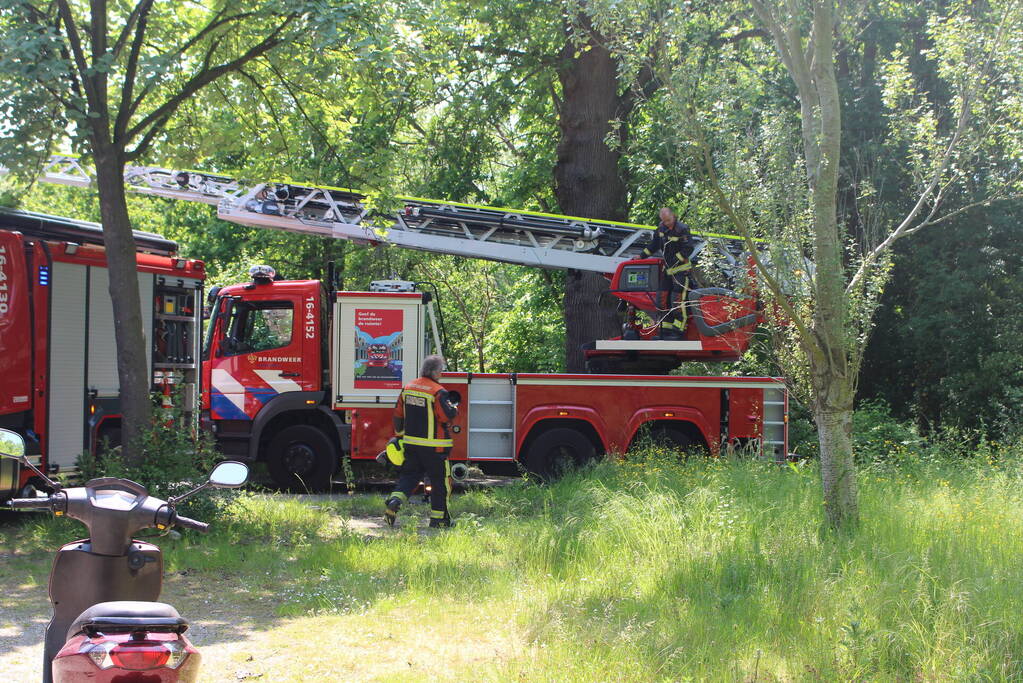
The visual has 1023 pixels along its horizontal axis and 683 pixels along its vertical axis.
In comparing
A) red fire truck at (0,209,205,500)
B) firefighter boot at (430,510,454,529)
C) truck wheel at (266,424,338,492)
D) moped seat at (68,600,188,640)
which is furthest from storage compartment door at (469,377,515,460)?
moped seat at (68,600,188,640)

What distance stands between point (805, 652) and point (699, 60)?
4.77 meters

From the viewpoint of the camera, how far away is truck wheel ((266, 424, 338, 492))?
1245cm

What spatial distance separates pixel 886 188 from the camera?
16.2 m

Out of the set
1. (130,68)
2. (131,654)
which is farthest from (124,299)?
(131,654)

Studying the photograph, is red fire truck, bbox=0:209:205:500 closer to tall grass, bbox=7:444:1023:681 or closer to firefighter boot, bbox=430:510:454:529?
tall grass, bbox=7:444:1023:681

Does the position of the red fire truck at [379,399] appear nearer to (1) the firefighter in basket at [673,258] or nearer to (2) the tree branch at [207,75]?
(1) the firefighter in basket at [673,258]

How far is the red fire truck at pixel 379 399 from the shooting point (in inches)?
466

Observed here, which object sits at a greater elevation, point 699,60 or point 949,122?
point 949,122

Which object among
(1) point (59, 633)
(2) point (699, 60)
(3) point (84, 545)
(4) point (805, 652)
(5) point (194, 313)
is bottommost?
(4) point (805, 652)

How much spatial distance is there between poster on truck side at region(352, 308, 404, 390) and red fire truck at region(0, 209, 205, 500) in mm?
2323

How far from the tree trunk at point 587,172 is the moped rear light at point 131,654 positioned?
12363 mm

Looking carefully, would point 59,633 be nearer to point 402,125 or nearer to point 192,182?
point 192,182

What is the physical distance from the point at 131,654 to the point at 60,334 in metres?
7.76

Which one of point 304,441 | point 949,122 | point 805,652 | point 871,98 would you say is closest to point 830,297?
point 805,652
